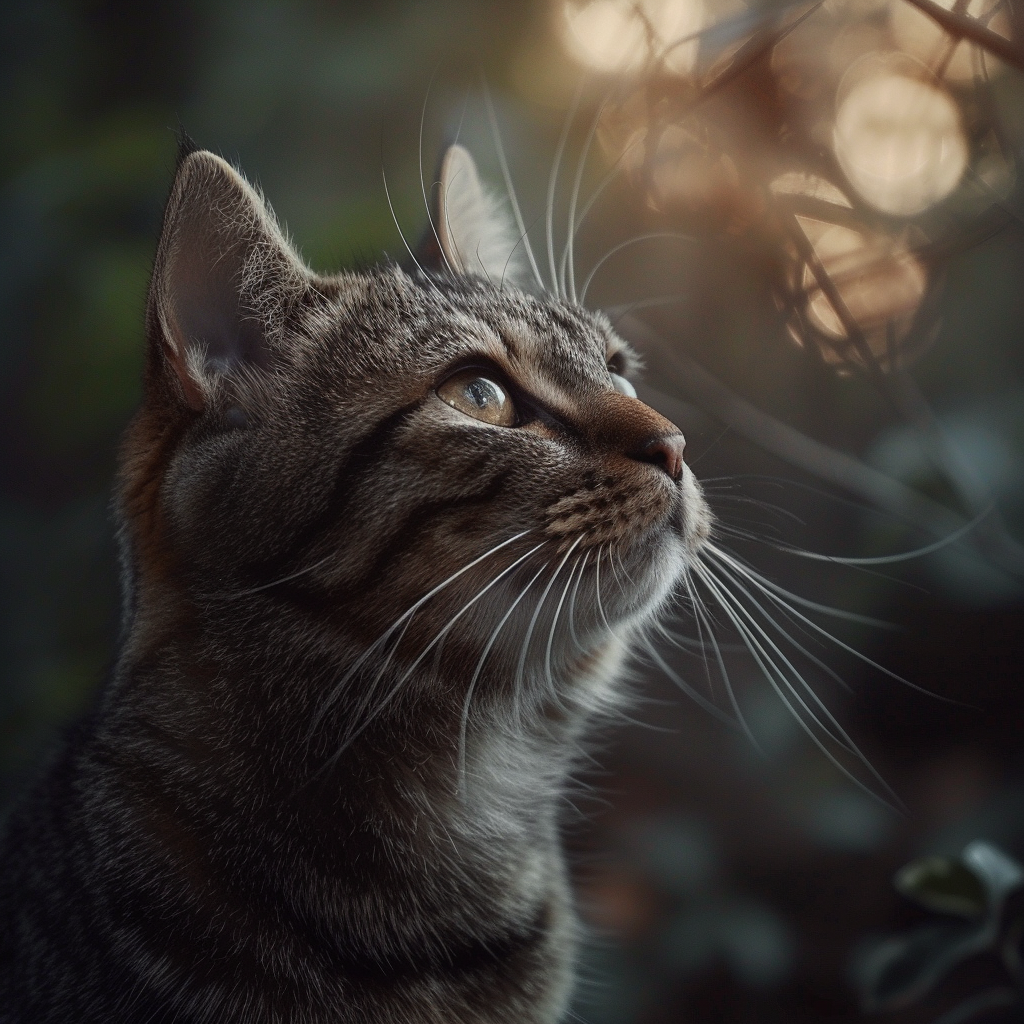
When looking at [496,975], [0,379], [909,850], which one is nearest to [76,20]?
[0,379]

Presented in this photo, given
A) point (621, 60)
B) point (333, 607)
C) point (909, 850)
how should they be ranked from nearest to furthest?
1. point (333, 607)
2. point (621, 60)
3. point (909, 850)

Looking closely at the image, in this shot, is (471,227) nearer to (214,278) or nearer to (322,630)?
(214,278)

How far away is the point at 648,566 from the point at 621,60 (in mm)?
464

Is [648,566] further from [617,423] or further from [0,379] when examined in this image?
[0,379]

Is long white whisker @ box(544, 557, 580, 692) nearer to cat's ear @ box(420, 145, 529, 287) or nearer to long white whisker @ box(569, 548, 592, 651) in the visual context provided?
long white whisker @ box(569, 548, 592, 651)

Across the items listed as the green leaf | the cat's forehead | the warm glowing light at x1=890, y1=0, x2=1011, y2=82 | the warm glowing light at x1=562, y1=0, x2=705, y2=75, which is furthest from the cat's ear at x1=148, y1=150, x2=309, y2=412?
the green leaf

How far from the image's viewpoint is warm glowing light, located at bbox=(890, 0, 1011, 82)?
1.82 feet

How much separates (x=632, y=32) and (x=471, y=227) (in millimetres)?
207

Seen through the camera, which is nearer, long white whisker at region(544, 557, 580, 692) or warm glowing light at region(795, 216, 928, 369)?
long white whisker at region(544, 557, 580, 692)

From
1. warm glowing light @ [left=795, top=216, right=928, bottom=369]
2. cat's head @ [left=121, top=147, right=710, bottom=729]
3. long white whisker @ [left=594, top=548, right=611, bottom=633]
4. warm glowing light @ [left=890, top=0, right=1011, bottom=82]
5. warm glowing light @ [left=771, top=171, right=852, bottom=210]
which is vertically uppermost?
warm glowing light @ [left=890, top=0, right=1011, bottom=82]

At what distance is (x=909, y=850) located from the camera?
2.85ft

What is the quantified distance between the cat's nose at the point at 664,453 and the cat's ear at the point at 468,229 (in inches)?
9.1

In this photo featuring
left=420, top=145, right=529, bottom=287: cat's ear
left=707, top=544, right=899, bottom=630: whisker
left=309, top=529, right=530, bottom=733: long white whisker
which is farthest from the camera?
left=420, top=145, right=529, bottom=287: cat's ear

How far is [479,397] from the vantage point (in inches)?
23.0
